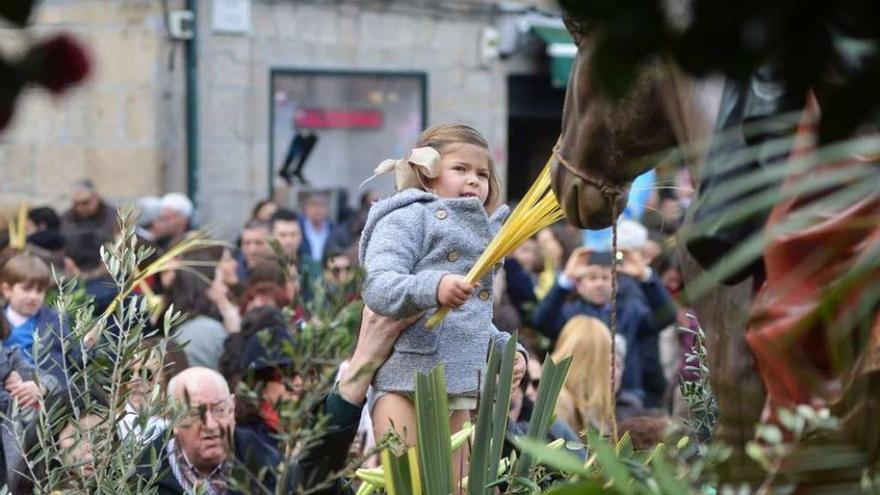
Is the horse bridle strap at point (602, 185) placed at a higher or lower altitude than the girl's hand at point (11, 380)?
higher

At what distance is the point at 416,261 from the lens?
484 cm

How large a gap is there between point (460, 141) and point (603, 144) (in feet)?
4.18

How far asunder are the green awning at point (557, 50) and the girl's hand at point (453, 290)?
14.4 m

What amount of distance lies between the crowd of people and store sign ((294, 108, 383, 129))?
355 cm

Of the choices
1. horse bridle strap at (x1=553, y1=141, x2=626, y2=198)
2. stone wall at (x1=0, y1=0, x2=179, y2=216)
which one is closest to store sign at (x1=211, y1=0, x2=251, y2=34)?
stone wall at (x1=0, y1=0, x2=179, y2=216)

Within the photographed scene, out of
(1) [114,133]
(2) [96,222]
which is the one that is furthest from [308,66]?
(2) [96,222]

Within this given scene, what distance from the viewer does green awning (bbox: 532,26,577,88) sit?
61.8 ft

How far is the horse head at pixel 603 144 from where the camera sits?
3.41 meters

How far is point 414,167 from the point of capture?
502cm

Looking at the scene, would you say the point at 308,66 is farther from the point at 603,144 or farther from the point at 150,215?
the point at 603,144

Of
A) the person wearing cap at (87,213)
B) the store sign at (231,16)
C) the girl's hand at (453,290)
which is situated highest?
the store sign at (231,16)

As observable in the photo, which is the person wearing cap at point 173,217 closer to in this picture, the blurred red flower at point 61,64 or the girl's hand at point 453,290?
the girl's hand at point 453,290

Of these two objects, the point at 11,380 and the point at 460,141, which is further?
the point at 11,380

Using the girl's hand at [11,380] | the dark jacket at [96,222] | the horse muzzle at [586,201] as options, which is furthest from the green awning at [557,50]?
the horse muzzle at [586,201]
